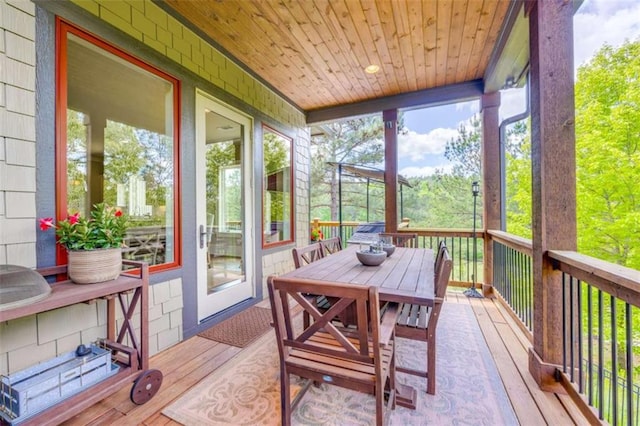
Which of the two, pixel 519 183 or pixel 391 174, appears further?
pixel 519 183

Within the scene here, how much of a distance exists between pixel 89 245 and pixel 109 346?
0.72 m

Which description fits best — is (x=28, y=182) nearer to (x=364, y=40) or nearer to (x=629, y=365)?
(x=364, y=40)

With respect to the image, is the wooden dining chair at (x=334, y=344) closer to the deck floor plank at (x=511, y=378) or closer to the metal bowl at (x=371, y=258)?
the metal bowl at (x=371, y=258)

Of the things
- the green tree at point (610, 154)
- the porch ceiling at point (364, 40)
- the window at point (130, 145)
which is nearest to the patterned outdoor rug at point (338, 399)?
the window at point (130, 145)

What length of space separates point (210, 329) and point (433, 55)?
3937 millimetres

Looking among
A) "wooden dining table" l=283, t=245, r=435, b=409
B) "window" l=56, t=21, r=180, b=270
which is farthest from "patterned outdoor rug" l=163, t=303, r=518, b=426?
"window" l=56, t=21, r=180, b=270

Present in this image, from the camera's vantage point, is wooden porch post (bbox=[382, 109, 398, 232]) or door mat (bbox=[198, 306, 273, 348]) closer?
door mat (bbox=[198, 306, 273, 348])

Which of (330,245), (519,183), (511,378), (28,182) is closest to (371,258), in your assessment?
(330,245)

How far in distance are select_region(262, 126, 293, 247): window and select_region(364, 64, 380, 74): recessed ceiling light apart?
5.09 feet

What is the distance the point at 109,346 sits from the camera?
5.89ft

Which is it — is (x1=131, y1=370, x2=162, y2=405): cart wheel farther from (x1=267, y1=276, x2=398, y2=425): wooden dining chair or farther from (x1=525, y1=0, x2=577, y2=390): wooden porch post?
(x1=525, y1=0, x2=577, y2=390): wooden porch post

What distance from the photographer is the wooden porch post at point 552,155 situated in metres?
1.80

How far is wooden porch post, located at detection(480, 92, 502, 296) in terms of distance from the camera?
3650 millimetres

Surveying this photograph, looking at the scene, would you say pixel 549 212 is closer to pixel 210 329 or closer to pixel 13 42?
pixel 210 329
